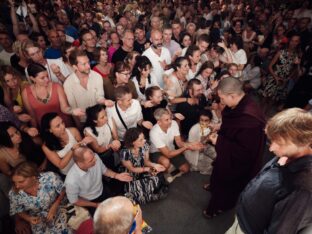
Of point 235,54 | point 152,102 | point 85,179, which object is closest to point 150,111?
point 152,102

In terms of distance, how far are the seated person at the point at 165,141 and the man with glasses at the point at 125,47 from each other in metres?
1.70

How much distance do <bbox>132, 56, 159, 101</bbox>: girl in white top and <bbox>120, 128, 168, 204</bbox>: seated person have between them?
90 cm

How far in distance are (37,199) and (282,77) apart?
15.2ft

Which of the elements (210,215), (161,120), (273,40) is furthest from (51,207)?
(273,40)

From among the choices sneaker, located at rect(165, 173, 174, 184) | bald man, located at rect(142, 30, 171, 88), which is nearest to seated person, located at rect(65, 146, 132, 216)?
sneaker, located at rect(165, 173, 174, 184)

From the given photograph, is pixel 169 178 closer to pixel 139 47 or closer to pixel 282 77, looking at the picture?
pixel 139 47

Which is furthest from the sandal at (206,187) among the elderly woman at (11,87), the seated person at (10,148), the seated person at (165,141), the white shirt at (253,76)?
the white shirt at (253,76)

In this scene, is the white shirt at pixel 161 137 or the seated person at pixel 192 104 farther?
the seated person at pixel 192 104

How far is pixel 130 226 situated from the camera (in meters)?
1.51

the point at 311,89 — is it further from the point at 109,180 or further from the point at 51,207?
the point at 51,207

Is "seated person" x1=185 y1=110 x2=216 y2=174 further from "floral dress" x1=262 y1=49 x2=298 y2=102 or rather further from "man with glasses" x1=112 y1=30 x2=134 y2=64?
"floral dress" x1=262 y1=49 x2=298 y2=102

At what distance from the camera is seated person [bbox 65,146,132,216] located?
2.44 meters

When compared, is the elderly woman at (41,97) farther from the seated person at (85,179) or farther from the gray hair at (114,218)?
the gray hair at (114,218)

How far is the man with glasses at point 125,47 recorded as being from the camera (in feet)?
13.9
